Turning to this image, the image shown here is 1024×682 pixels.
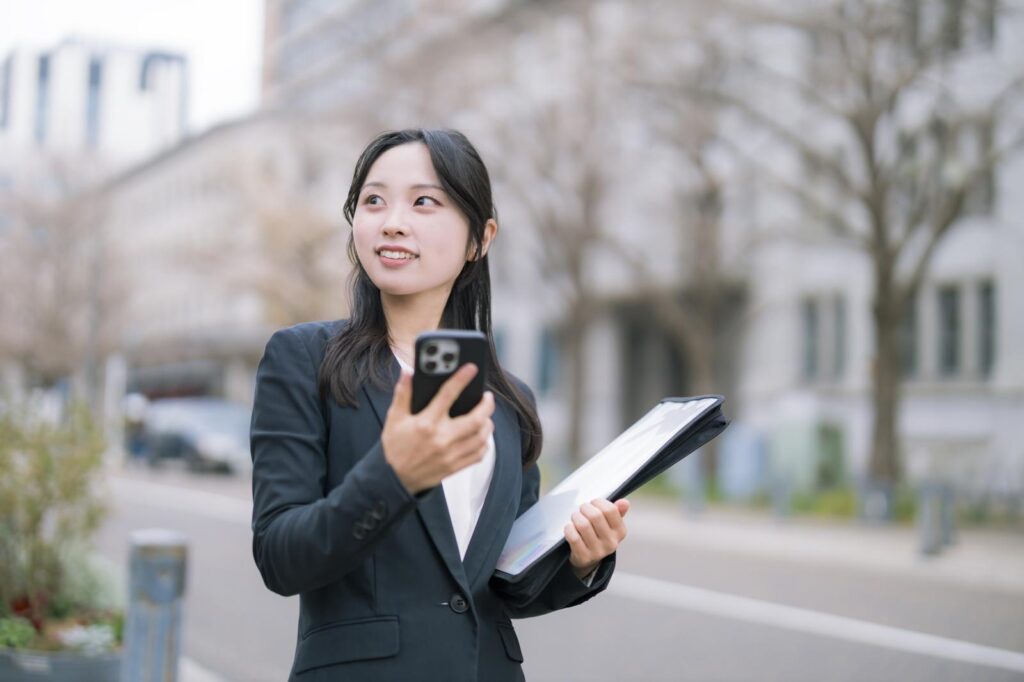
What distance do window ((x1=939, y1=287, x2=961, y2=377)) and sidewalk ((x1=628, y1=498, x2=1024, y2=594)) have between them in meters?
8.84

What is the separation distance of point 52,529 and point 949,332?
23721mm

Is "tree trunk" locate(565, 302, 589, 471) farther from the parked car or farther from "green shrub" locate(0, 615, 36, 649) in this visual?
"green shrub" locate(0, 615, 36, 649)

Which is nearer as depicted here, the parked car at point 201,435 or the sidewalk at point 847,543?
the sidewalk at point 847,543

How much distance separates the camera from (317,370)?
209 centimetres

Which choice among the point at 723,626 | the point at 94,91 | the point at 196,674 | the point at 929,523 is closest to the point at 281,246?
the point at 94,91

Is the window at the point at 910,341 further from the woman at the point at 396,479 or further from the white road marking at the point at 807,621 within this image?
the woman at the point at 396,479

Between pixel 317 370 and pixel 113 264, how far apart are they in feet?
155

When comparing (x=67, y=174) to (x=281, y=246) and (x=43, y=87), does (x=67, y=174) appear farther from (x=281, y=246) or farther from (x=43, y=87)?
(x=43, y=87)

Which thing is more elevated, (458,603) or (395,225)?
(395,225)

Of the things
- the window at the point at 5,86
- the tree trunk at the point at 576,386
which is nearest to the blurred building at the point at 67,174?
the window at the point at 5,86

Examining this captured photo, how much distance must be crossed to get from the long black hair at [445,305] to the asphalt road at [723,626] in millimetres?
A: 5623

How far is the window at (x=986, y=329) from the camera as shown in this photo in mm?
25891

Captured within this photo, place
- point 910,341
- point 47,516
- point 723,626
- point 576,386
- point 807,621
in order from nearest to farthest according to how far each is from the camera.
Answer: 1. point 47,516
2. point 723,626
3. point 807,621
4. point 910,341
5. point 576,386

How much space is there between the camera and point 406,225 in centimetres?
214
